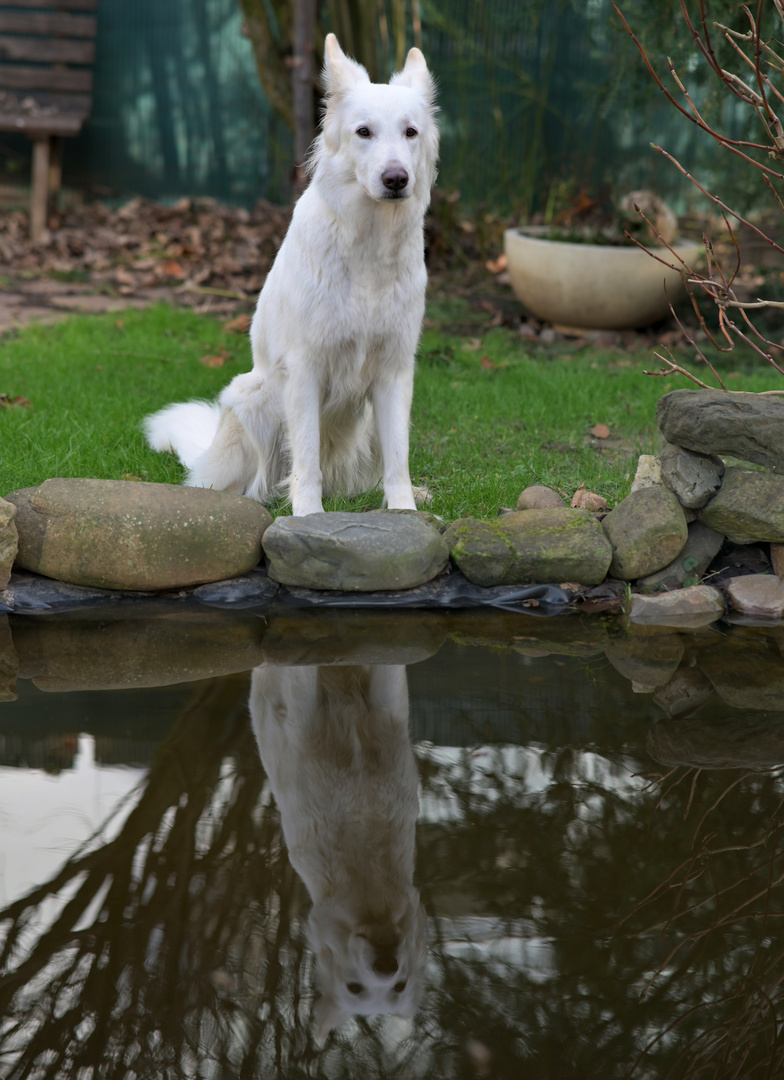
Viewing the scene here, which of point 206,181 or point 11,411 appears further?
point 206,181

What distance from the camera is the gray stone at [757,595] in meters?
3.45

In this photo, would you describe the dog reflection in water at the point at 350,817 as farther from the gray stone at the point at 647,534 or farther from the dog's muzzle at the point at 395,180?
the dog's muzzle at the point at 395,180

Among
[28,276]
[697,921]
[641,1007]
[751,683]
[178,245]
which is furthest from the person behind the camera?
[178,245]

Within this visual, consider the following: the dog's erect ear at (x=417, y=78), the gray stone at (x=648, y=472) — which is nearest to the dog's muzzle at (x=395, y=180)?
the dog's erect ear at (x=417, y=78)

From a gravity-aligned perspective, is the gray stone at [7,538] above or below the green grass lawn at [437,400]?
above

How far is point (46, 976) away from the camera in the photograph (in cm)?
183

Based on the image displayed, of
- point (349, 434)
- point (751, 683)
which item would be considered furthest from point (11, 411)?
point (751, 683)

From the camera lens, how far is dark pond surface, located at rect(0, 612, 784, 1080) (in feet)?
5.73

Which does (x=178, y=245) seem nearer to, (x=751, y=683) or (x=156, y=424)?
(x=156, y=424)

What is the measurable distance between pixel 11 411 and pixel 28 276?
317 centimetres

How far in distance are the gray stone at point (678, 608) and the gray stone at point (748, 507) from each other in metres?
0.25

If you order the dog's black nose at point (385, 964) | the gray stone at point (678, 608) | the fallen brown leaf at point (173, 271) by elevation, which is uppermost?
the dog's black nose at point (385, 964)

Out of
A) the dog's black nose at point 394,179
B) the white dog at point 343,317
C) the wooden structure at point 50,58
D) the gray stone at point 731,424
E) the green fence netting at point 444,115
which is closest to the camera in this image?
the dog's black nose at point 394,179

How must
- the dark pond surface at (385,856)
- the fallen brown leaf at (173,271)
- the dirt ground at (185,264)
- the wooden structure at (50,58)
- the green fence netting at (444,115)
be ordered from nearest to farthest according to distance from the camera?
the dark pond surface at (385,856), the dirt ground at (185,264), the fallen brown leaf at (173,271), the green fence netting at (444,115), the wooden structure at (50,58)
